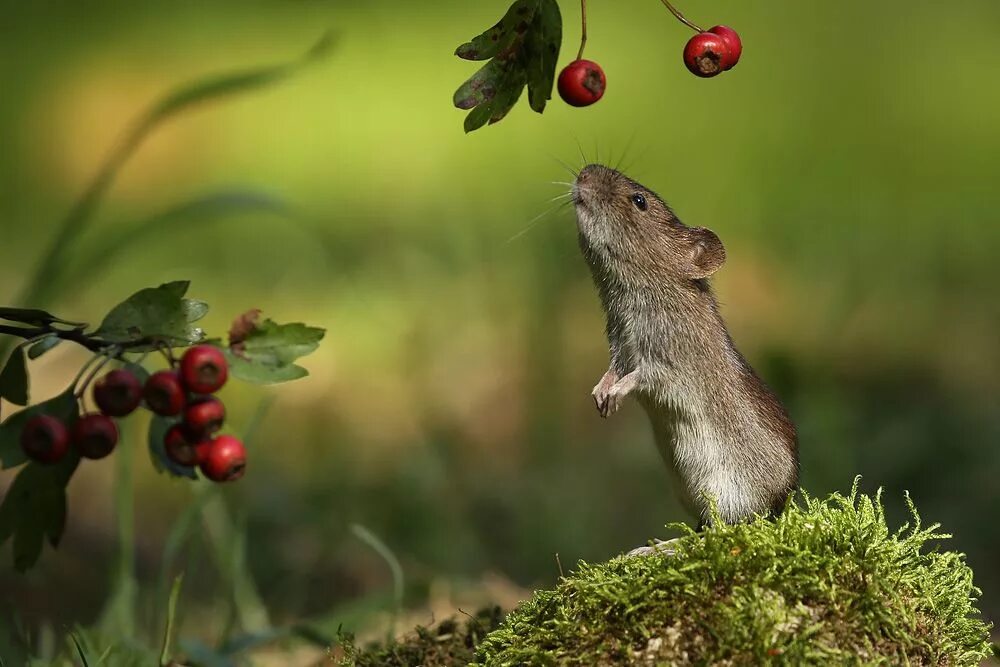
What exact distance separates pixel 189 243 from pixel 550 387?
3170 millimetres

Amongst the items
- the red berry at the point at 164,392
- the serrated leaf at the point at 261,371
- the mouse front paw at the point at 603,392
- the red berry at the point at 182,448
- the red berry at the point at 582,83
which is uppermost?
the red berry at the point at 582,83

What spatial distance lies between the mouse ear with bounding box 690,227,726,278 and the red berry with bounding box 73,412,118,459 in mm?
1934

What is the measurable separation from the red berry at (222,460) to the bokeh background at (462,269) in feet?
6.01

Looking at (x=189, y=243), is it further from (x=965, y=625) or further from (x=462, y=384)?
(x=965, y=625)

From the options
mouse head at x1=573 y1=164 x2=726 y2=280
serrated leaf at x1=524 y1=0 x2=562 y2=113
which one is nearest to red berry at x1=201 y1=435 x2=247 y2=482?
serrated leaf at x1=524 y1=0 x2=562 y2=113

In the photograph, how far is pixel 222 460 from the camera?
304 centimetres

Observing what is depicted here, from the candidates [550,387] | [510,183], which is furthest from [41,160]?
[550,387]

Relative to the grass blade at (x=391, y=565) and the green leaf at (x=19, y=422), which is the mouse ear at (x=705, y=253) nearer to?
the grass blade at (x=391, y=565)

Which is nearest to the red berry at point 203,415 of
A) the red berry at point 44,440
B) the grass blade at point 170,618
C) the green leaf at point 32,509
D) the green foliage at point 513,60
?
the red berry at point 44,440

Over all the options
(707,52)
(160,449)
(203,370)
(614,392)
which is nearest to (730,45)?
(707,52)

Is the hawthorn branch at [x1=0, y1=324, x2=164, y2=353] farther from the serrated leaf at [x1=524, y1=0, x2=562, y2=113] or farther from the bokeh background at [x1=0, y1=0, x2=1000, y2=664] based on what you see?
the bokeh background at [x1=0, y1=0, x2=1000, y2=664]

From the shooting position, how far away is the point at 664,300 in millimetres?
4176

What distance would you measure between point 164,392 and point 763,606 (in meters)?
1.40

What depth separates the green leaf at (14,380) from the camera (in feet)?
10.4
